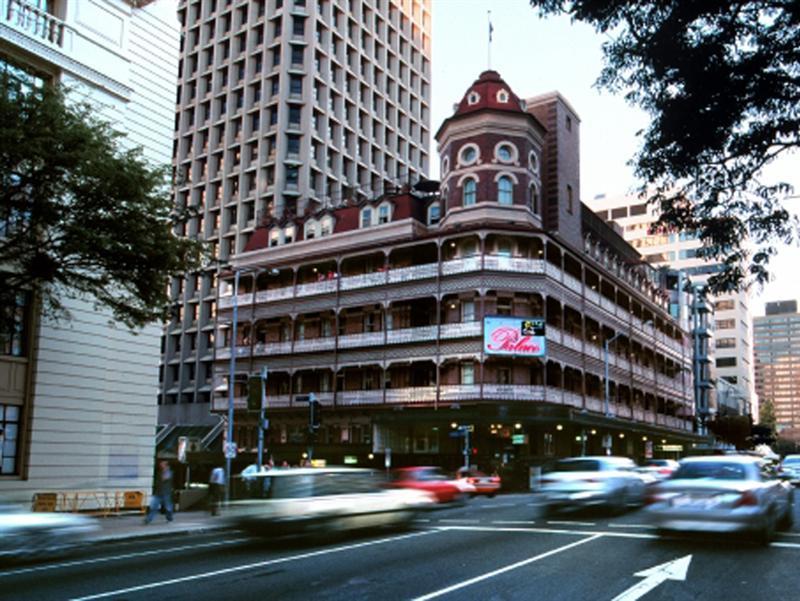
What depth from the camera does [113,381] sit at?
84.7 ft

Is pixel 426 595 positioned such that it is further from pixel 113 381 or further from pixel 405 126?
pixel 405 126

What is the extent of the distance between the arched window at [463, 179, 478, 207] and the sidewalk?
2925cm

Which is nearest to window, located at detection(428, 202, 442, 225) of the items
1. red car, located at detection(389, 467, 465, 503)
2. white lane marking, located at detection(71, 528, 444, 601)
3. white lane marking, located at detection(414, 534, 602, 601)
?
red car, located at detection(389, 467, 465, 503)

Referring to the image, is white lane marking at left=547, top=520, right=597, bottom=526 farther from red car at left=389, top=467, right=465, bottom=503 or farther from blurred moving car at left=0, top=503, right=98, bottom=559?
blurred moving car at left=0, top=503, right=98, bottom=559

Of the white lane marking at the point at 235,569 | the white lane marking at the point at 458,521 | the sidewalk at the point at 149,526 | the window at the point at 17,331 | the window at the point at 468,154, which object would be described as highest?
the window at the point at 468,154

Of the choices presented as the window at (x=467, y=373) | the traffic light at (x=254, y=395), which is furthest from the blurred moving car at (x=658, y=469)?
the traffic light at (x=254, y=395)

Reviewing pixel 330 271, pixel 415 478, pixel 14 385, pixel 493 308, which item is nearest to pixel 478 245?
pixel 493 308

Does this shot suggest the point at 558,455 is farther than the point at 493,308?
Yes

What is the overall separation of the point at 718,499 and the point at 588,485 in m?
5.68

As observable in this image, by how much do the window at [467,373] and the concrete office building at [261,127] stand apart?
76.4 ft

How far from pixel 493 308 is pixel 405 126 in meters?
43.4

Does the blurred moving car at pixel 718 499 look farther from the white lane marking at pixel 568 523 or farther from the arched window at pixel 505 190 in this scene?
the arched window at pixel 505 190

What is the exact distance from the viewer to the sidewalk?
18200mm

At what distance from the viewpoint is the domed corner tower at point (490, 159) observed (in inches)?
1917
